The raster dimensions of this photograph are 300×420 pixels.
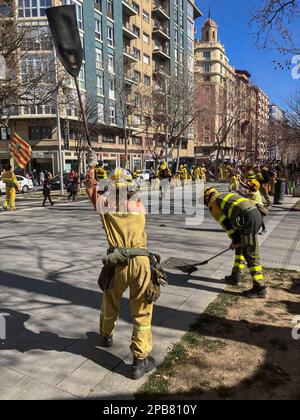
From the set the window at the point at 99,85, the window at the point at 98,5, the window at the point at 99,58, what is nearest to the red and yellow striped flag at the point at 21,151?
the window at the point at 99,85

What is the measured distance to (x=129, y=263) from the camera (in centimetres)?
316

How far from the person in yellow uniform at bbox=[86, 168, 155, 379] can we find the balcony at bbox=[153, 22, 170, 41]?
5367 cm

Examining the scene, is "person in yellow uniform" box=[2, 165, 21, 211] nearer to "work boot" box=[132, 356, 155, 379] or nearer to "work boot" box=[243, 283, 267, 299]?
"work boot" box=[243, 283, 267, 299]

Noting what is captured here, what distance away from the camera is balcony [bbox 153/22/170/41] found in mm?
50719

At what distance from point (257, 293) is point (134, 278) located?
8.20 feet

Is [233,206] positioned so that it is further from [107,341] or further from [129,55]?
[129,55]

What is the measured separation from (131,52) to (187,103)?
64.0 ft

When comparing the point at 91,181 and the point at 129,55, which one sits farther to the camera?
the point at 129,55

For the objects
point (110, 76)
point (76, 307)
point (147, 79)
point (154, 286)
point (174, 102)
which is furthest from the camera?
point (147, 79)

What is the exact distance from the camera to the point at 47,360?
11.0ft

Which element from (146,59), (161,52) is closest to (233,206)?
(146,59)

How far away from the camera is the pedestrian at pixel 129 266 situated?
10.3 feet

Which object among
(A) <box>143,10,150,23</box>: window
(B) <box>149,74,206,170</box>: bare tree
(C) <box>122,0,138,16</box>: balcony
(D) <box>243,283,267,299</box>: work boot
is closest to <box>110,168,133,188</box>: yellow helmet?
(D) <box>243,283,267,299</box>: work boot

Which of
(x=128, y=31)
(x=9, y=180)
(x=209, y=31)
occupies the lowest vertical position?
(x=9, y=180)
